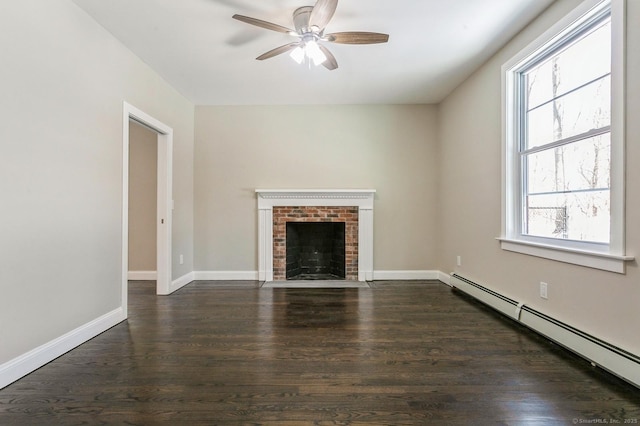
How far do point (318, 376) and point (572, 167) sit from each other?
2.42 m

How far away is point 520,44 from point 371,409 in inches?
125

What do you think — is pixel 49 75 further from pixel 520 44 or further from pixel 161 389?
pixel 520 44

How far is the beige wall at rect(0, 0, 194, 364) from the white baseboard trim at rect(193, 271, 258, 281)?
5.45 feet

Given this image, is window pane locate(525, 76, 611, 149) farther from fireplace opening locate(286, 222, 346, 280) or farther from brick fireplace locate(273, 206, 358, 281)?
fireplace opening locate(286, 222, 346, 280)

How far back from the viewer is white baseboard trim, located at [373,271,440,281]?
4.42 metres

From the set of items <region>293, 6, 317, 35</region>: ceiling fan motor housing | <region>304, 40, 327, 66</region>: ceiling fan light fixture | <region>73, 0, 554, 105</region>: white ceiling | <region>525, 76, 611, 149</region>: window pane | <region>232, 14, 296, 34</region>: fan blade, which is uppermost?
Answer: <region>73, 0, 554, 105</region>: white ceiling

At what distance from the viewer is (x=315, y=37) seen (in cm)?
238

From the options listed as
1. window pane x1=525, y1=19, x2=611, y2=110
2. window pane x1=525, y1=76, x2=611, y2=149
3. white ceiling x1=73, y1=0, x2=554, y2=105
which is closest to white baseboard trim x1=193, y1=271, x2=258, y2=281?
white ceiling x1=73, y1=0, x2=554, y2=105

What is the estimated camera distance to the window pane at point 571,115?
1980 millimetres

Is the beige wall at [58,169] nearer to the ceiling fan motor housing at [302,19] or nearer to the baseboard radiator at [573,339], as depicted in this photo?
the ceiling fan motor housing at [302,19]

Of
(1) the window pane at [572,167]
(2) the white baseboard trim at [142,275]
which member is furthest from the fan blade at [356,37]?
(2) the white baseboard trim at [142,275]

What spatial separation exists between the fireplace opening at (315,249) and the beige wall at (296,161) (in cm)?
61

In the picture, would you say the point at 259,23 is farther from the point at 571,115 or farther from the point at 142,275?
the point at 142,275

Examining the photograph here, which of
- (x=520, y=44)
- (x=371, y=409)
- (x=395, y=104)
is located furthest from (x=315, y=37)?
(x=371, y=409)
